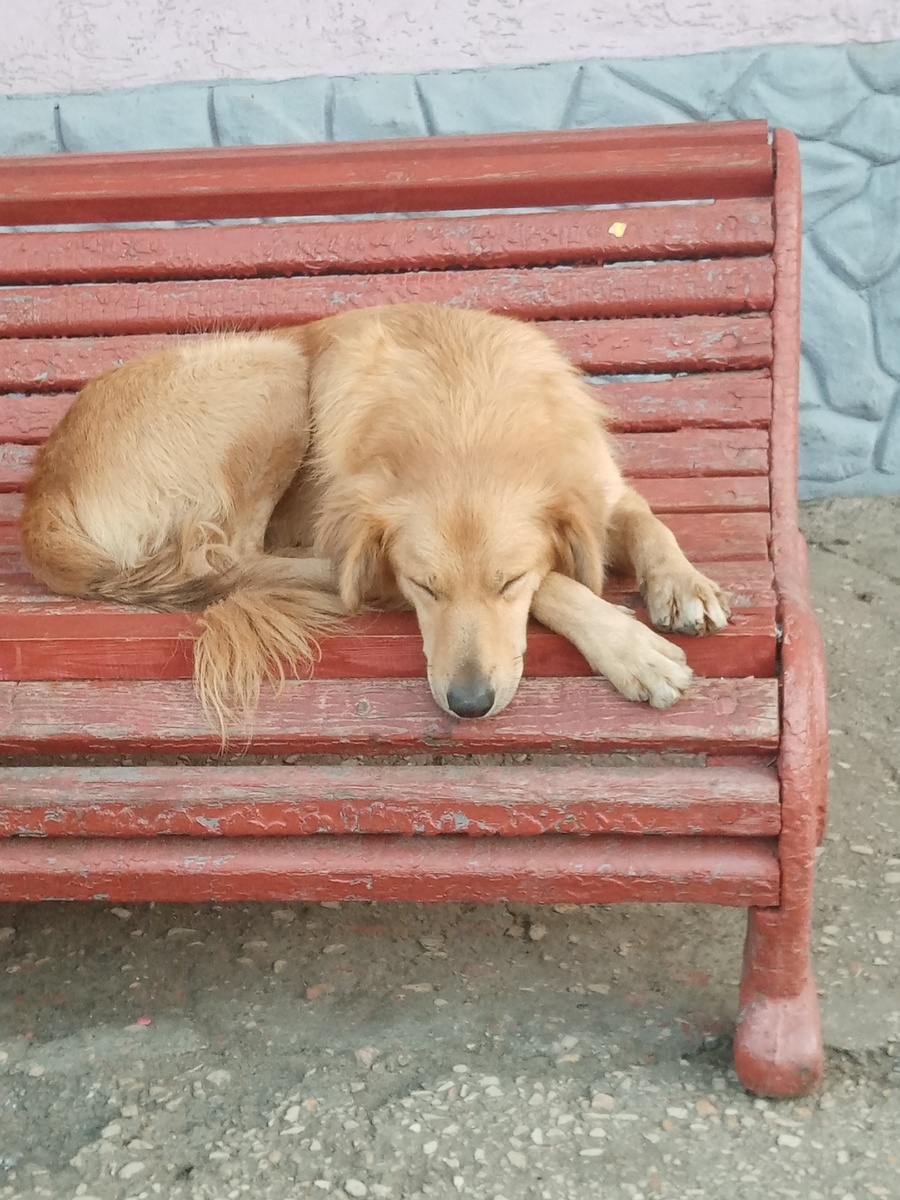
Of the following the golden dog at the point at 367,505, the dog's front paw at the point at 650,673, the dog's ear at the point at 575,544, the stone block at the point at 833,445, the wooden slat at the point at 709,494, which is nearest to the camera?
the dog's front paw at the point at 650,673

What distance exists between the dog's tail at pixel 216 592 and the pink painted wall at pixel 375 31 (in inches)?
90.9

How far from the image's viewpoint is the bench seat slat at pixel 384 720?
6.83 ft

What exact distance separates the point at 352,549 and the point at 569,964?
0.99 m

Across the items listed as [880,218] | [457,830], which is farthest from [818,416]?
[457,830]

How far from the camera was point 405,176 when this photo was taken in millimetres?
3494

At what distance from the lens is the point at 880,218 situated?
460 centimetres

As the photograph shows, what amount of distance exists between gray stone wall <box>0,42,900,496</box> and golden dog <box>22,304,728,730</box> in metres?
1.65

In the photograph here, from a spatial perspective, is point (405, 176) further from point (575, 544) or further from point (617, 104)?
point (575, 544)

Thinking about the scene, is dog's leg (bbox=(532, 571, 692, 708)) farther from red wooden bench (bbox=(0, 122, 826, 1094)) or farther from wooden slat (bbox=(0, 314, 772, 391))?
wooden slat (bbox=(0, 314, 772, 391))

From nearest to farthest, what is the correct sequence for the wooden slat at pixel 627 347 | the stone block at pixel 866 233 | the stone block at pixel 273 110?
the wooden slat at pixel 627 347 → the stone block at pixel 273 110 → the stone block at pixel 866 233

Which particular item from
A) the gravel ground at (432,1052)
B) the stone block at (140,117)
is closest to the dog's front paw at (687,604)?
the gravel ground at (432,1052)

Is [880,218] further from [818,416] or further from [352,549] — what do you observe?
[352,549]

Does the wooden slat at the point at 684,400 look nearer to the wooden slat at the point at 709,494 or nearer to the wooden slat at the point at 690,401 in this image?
the wooden slat at the point at 690,401

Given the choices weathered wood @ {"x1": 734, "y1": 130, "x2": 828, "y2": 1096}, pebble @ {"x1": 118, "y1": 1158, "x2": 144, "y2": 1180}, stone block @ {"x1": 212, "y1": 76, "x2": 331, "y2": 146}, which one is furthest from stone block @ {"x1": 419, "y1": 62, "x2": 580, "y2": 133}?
pebble @ {"x1": 118, "y1": 1158, "x2": 144, "y2": 1180}
